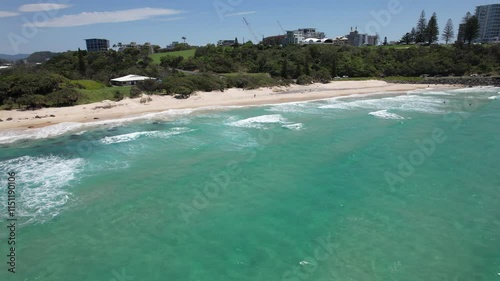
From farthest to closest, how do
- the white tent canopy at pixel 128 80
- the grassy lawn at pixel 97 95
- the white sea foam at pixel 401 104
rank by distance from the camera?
the white tent canopy at pixel 128 80, the white sea foam at pixel 401 104, the grassy lawn at pixel 97 95

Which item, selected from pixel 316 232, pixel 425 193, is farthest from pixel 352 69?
pixel 316 232

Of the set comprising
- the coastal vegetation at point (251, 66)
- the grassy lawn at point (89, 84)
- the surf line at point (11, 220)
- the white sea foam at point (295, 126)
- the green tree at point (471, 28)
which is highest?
the green tree at point (471, 28)

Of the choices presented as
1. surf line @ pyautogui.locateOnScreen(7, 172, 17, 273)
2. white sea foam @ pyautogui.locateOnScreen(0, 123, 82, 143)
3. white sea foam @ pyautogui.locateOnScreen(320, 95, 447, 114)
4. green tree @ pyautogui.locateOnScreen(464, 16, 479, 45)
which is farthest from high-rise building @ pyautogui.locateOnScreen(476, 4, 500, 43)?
surf line @ pyautogui.locateOnScreen(7, 172, 17, 273)

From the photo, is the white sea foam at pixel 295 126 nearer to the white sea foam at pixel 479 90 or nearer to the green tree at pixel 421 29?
the white sea foam at pixel 479 90

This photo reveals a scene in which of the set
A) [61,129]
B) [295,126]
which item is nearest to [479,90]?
[295,126]

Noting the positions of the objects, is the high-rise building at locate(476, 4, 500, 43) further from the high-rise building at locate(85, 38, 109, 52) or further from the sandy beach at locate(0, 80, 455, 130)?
the high-rise building at locate(85, 38, 109, 52)

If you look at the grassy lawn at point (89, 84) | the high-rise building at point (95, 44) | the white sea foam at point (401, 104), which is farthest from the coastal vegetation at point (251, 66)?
the high-rise building at point (95, 44)
